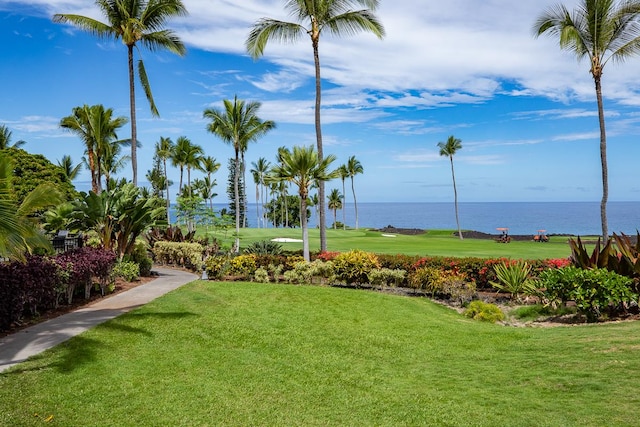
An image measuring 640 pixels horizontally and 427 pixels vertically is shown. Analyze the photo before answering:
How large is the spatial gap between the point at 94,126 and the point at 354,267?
21.8m

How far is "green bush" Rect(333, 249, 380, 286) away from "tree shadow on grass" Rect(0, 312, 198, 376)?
8226 mm

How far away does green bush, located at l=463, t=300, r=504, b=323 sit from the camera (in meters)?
11.2

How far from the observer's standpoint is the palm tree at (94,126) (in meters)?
29.2

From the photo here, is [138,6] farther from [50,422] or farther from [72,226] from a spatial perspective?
[50,422]

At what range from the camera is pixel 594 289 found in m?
9.45

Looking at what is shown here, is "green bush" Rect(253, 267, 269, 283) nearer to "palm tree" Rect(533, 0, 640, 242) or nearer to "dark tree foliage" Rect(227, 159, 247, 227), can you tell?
"palm tree" Rect(533, 0, 640, 242)

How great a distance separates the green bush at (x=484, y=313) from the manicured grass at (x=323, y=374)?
102 cm

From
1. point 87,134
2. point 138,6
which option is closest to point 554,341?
point 138,6

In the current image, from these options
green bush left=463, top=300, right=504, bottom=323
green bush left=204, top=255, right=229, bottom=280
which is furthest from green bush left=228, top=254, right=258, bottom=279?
green bush left=463, top=300, right=504, bottom=323

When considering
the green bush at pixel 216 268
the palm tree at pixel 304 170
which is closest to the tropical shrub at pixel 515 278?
the palm tree at pixel 304 170

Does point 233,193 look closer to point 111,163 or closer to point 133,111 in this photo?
point 111,163

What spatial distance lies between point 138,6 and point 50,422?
21564mm

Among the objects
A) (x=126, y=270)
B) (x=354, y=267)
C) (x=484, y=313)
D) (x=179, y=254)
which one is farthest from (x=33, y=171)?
(x=484, y=313)

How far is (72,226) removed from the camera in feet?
54.4
